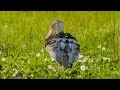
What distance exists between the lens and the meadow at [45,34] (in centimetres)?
555

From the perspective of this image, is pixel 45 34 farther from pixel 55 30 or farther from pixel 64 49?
pixel 64 49

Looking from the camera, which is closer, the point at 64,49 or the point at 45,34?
the point at 64,49

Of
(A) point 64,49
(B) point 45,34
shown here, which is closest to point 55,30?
Answer: (B) point 45,34

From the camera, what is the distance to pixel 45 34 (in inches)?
222

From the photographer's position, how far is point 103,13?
5.62 meters

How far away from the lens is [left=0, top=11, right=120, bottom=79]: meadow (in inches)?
219

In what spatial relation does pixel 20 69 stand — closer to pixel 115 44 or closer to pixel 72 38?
pixel 72 38

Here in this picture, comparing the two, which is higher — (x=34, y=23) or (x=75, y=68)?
(x=34, y=23)

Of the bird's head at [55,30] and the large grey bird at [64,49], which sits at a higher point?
the bird's head at [55,30]
